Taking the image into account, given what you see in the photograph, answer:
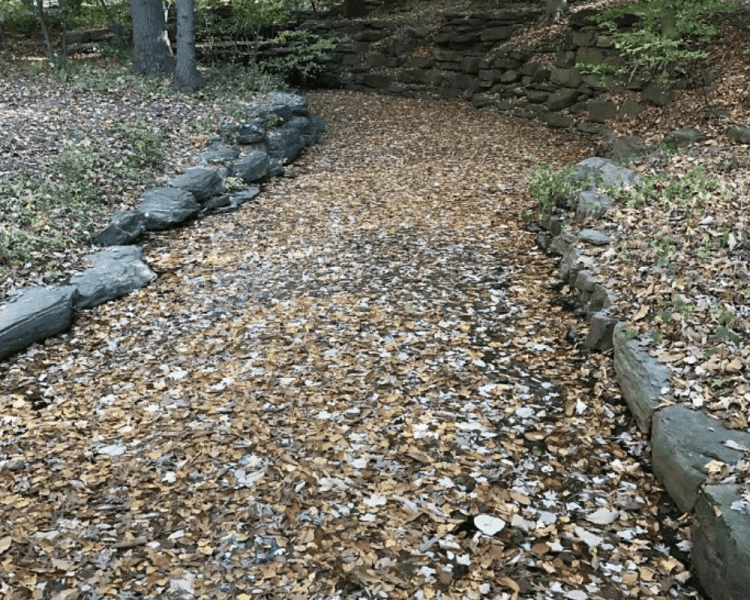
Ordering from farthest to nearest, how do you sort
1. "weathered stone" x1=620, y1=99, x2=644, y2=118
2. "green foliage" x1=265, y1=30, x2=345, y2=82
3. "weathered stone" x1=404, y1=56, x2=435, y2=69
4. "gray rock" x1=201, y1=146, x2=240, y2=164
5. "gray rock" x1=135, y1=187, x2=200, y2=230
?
"green foliage" x1=265, y1=30, x2=345, y2=82 → "weathered stone" x1=404, y1=56, x2=435, y2=69 → "weathered stone" x1=620, y1=99, x2=644, y2=118 → "gray rock" x1=201, y1=146, x2=240, y2=164 → "gray rock" x1=135, y1=187, x2=200, y2=230

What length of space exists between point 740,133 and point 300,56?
9694 millimetres

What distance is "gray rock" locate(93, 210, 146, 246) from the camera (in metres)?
5.93

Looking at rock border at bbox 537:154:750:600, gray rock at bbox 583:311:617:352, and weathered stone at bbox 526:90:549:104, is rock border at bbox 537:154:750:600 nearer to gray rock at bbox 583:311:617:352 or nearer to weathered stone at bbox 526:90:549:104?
gray rock at bbox 583:311:617:352

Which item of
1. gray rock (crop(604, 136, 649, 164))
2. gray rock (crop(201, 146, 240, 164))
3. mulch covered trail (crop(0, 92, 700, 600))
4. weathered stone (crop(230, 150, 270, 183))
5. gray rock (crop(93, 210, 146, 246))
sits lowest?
mulch covered trail (crop(0, 92, 700, 600))

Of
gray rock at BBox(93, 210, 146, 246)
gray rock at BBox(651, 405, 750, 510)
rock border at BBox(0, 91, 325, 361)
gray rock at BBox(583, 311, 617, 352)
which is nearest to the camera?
gray rock at BBox(651, 405, 750, 510)

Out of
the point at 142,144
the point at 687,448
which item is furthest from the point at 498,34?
the point at 687,448

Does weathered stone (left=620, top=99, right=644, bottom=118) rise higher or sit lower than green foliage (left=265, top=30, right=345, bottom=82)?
lower

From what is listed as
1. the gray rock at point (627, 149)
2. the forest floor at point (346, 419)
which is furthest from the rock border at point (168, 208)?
the gray rock at point (627, 149)

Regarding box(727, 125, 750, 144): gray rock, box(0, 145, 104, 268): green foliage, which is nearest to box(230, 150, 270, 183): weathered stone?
box(0, 145, 104, 268): green foliage

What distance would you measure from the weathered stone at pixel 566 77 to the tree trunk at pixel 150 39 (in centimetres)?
A: 648

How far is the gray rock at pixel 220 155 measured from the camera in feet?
25.8

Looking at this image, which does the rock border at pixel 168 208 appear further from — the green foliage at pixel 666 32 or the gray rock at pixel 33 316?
→ the green foliage at pixel 666 32

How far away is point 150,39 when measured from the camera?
33.4 ft

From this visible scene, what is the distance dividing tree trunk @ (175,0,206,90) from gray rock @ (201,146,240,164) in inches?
A: 94.4
